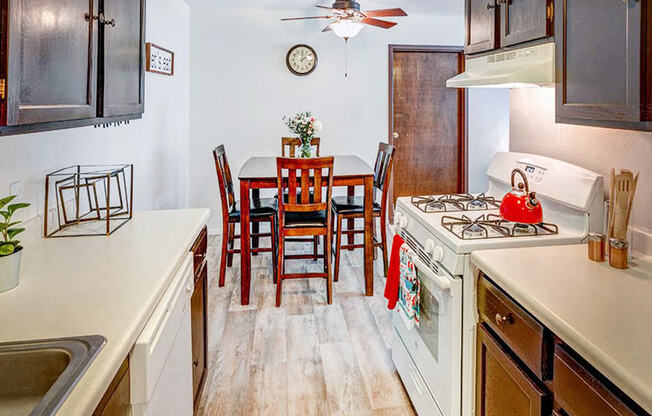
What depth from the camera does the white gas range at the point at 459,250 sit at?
5.20 feet

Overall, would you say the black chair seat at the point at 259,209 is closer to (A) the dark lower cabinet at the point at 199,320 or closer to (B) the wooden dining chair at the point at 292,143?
(B) the wooden dining chair at the point at 292,143

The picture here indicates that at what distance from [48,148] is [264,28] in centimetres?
364

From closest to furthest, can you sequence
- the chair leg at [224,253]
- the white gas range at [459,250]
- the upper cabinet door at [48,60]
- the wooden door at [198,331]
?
the upper cabinet door at [48,60], the white gas range at [459,250], the wooden door at [198,331], the chair leg at [224,253]

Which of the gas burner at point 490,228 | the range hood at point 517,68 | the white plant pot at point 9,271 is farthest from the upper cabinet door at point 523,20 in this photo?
the white plant pot at point 9,271

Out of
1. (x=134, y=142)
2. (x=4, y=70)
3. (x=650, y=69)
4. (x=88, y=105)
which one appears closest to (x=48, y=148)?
(x=88, y=105)

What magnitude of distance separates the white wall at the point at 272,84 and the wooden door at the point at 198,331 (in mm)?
3205

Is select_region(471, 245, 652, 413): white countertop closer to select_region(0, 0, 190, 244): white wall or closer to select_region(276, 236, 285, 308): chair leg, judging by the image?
select_region(0, 0, 190, 244): white wall

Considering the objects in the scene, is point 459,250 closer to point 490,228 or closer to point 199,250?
point 490,228

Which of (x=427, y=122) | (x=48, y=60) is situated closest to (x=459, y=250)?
(x=48, y=60)

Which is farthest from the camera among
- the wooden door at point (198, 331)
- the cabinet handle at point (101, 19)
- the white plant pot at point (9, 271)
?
the wooden door at point (198, 331)

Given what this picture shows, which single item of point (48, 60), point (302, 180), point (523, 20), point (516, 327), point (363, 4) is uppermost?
point (363, 4)

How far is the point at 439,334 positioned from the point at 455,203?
0.74 metres

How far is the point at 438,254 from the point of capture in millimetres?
1687

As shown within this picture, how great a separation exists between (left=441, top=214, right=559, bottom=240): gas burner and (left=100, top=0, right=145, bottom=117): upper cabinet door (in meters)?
1.35
